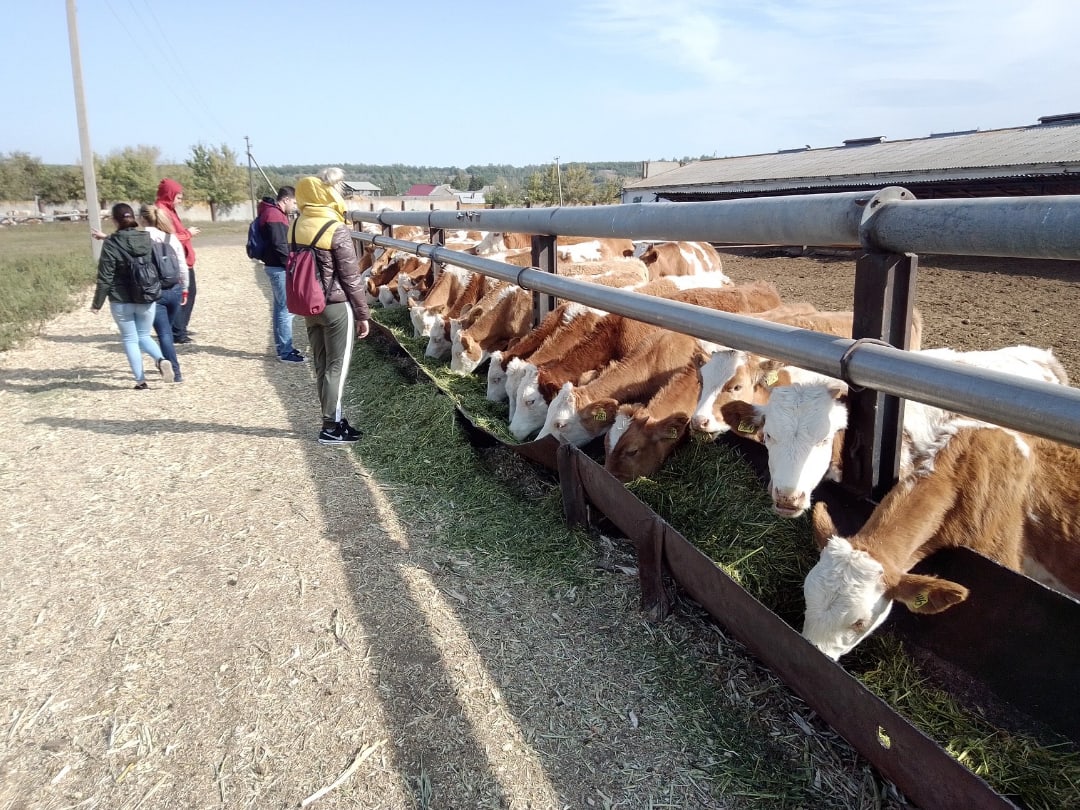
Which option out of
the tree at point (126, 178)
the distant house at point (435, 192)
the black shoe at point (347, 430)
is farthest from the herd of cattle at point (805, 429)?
the distant house at point (435, 192)

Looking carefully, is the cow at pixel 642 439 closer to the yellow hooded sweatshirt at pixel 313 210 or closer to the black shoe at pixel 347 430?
the black shoe at pixel 347 430

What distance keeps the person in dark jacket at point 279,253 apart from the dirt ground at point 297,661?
3.33m

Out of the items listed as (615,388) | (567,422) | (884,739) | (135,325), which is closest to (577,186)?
(135,325)

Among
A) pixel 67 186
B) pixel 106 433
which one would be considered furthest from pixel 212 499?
pixel 67 186

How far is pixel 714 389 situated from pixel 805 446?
3.69 ft

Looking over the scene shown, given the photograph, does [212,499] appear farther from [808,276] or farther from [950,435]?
[808,276]

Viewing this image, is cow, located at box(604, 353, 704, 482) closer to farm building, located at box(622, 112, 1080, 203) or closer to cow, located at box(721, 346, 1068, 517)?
cow, located at box(721, 346, 1068, 517)

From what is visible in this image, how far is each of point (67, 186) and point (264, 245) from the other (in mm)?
89484

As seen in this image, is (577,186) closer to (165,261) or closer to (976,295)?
(976,295)

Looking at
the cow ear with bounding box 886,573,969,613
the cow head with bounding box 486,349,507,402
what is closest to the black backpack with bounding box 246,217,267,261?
the cow head with bounding box 486,349,507,402

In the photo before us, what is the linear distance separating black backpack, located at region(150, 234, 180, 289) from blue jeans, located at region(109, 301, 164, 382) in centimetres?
30

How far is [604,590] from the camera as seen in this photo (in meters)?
3.41

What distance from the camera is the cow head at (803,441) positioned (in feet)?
9.77

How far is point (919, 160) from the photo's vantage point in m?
23.1
